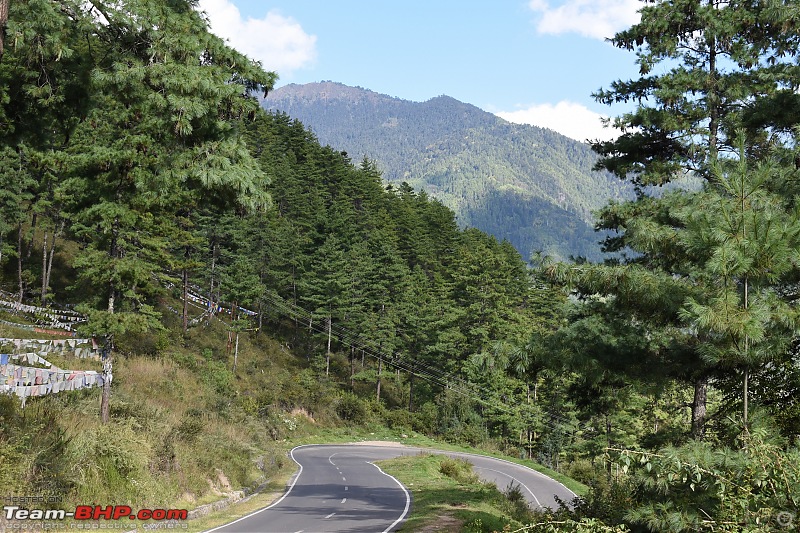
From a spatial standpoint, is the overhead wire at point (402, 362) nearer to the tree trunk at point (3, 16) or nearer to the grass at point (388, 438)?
the grass at point (388, 438)

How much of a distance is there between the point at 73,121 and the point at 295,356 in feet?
164

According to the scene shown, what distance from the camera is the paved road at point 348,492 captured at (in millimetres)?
17219

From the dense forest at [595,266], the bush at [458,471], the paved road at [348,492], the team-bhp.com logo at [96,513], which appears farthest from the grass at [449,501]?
the team-bhp.com logo at [96,513]

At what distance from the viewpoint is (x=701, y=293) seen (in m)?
9.15

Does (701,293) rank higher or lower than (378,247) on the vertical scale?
lower

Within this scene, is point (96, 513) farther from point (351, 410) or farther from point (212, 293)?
point (212, 293)

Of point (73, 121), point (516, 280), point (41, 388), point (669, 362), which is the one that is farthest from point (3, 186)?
point (516, 280)

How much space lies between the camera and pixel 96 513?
13.8 meters

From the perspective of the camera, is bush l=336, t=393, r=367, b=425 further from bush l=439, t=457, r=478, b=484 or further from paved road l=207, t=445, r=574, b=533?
bush l=439, t=457, r=478, b=484

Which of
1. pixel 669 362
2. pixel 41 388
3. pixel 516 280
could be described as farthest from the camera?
pixel 516 280

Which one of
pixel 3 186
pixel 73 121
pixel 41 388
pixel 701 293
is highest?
pixel 3 186

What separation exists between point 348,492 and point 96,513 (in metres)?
13.1

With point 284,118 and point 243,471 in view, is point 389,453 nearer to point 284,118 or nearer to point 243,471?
point 243,471

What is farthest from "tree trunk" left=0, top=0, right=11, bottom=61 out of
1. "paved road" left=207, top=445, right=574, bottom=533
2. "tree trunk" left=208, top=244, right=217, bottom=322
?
"tree trunk" left=208, top=244, right=217, bottom=322
